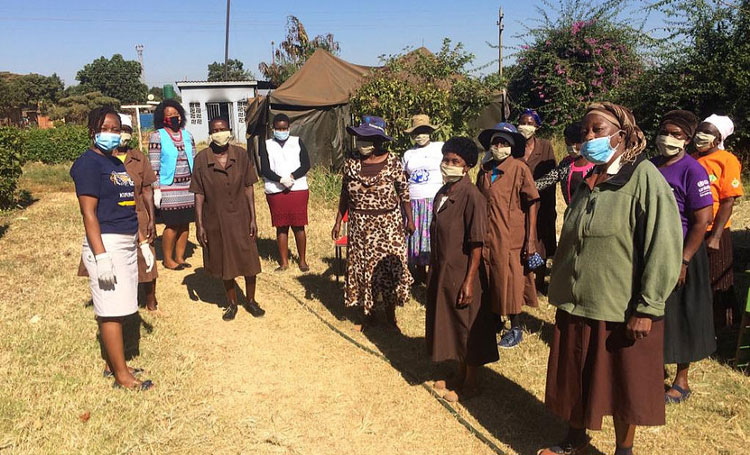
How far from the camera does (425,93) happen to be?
10109mm

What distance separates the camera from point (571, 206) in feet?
9.68

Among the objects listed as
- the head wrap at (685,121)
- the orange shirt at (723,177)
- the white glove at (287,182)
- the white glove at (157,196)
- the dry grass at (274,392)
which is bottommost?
the dry grass at (274,392)

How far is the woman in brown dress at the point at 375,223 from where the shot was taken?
484 cm

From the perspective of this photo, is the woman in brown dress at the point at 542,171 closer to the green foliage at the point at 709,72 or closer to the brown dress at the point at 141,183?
the brown dress at the point at 141,183

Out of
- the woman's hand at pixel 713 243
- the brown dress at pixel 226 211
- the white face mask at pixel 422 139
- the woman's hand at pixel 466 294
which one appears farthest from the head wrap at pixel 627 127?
the brown dress at pixel 226 211

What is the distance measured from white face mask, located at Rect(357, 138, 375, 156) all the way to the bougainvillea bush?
36.1 ft

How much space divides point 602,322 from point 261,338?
10.6ft

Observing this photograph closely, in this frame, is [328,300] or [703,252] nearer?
[703,252]

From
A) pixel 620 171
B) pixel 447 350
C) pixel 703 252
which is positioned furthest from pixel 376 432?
pixel 703 252

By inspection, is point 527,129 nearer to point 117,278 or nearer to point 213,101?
point 117,278

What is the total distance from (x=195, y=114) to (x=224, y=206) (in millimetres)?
25780

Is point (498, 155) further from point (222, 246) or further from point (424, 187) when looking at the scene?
point (222, 246)

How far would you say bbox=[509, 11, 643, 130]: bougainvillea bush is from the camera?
47.2 feet

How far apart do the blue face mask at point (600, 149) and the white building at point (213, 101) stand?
27.2m
